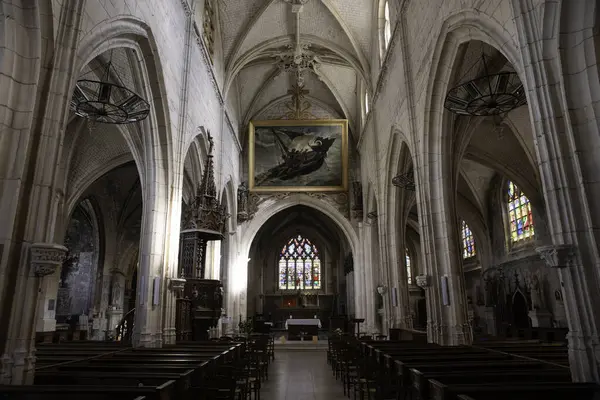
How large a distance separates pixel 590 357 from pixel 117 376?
5.02 m

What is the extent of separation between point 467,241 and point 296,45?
530 inches

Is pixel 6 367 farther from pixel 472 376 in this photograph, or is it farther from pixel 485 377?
pixel 485 377

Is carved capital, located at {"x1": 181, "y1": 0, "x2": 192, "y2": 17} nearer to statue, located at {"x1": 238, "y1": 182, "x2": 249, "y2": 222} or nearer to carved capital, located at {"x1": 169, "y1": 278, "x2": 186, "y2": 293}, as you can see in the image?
carved capital, located at {"x1": 169, "y1": 278, "x2": 186, "y2": 293}

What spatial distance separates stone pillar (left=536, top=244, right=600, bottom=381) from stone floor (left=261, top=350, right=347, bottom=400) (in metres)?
4.49

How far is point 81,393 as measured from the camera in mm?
3561

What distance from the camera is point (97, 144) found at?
15.3m

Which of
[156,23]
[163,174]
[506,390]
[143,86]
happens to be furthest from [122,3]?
[506,390]

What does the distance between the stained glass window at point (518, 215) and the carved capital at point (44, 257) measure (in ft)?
55.6

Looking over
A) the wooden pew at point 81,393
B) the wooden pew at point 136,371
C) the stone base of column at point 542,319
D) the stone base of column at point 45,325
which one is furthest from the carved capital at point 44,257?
the stone base of column at point 542,319

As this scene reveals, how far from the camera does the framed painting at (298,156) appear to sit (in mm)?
21812

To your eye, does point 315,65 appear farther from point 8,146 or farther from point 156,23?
point 8,146

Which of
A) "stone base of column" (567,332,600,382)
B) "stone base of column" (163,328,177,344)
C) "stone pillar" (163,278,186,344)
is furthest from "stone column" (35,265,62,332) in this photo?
"stone base of column" (567,332,600,382)

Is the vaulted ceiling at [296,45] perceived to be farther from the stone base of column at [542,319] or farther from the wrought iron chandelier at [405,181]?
the stone base of column at [542,319]

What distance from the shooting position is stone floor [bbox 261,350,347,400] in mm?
8336
